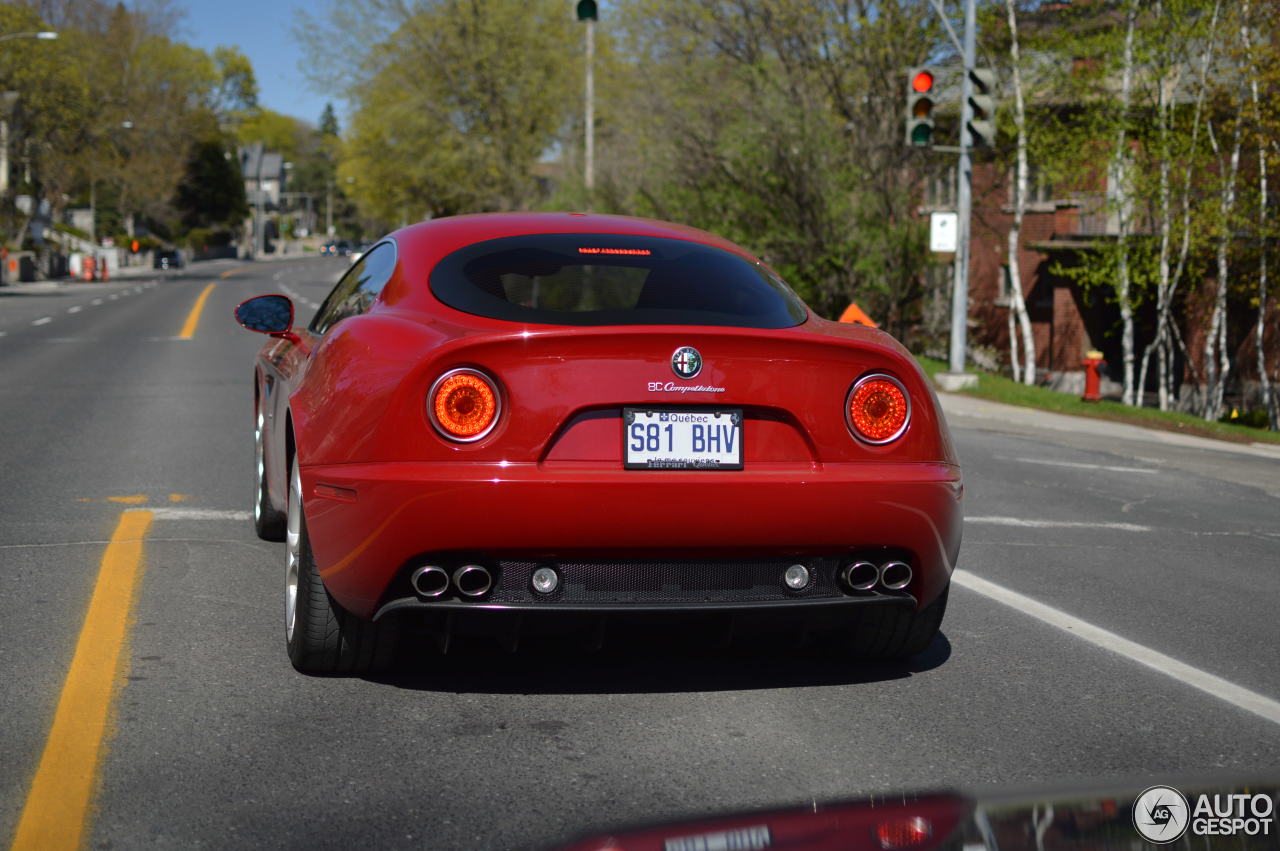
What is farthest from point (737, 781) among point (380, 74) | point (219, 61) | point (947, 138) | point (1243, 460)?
point (219, 61)

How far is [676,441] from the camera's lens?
14.2ft

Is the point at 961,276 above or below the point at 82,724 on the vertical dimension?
above

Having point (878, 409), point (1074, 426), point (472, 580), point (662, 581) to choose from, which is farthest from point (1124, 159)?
point (472, 580)

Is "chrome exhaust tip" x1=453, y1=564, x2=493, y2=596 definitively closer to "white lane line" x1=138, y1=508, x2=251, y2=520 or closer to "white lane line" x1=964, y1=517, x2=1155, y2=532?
"white lane line" x1=138, y1=508, x2=251, y2=520

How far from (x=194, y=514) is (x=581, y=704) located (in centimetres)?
412

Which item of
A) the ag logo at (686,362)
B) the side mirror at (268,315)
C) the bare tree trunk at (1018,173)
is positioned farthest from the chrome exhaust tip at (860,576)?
the bare tree trunk at (1018,173)

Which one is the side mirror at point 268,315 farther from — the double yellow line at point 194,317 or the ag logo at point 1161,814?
the double yellow line at point 194,317

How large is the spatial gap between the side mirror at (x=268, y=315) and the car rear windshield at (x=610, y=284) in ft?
4.84

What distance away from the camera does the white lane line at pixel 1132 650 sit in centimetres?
492

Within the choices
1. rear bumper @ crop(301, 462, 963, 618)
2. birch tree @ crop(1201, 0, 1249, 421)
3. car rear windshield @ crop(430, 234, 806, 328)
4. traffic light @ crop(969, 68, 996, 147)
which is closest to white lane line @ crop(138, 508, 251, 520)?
car rear windshield @ crop(430, 234, 806, 328)

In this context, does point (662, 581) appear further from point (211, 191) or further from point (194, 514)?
point (211, 191)

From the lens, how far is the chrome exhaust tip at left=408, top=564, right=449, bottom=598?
14.1 feet

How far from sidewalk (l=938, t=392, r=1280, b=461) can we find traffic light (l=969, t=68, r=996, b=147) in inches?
137

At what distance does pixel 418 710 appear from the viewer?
4547mm
